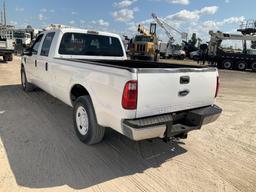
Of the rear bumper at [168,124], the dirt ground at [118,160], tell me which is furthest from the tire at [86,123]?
the rear bumper at [168,124]

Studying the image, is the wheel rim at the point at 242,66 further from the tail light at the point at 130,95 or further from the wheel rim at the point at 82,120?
the tail light at the point at 130,95

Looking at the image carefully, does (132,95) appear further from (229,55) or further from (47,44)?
(229,55)

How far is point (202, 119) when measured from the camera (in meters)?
3.74

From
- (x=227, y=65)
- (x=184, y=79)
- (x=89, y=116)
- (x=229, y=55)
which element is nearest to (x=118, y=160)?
(x=89, y=116)

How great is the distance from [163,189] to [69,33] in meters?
3.91

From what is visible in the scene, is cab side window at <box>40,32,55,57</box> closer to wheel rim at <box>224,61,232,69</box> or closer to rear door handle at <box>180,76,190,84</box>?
rear door handle at <box>180,76,190,84</box>

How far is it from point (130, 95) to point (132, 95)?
0.03 meters

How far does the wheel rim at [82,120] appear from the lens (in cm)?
420

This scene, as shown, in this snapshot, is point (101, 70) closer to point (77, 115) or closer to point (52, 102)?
point (77, 115)

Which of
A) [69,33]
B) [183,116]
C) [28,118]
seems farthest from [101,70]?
[28,118]

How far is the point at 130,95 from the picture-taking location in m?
3.05

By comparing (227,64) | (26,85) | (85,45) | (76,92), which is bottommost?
(26,85)

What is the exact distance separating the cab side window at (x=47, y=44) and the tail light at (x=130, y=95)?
10.7 feet

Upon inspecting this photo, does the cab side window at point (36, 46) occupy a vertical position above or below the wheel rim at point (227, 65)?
above
